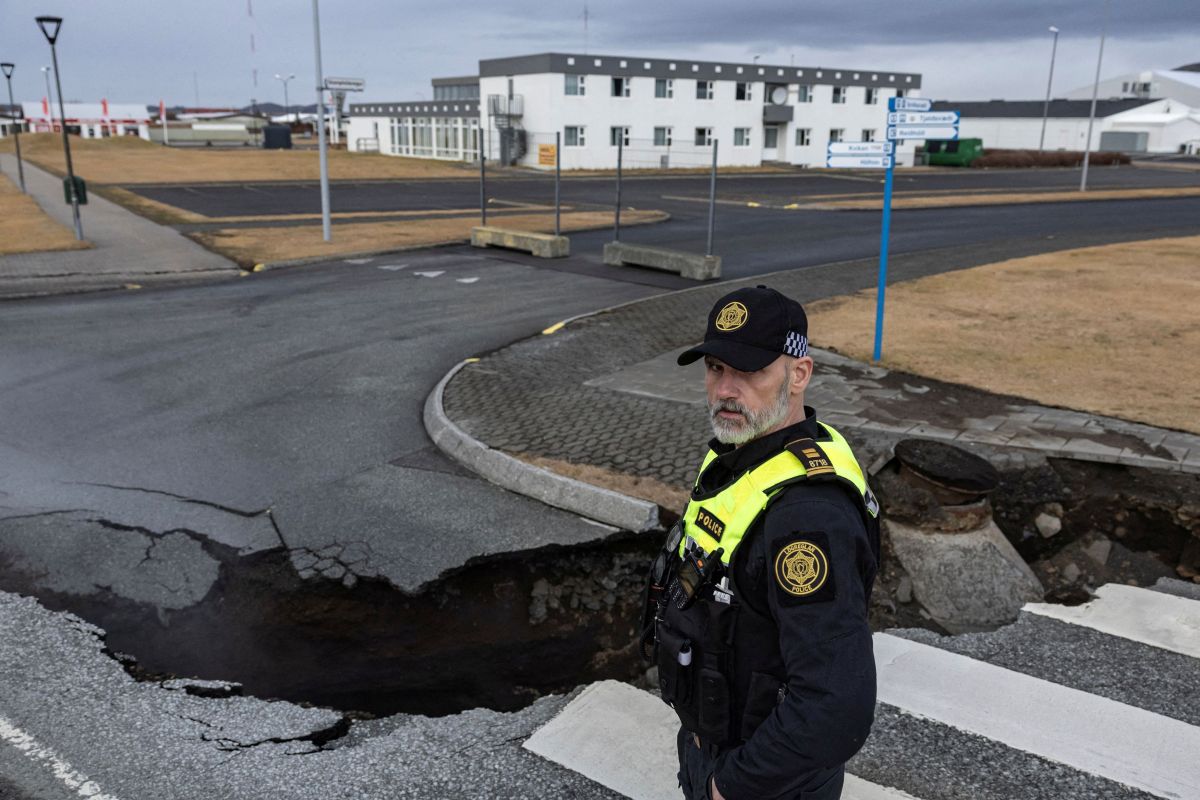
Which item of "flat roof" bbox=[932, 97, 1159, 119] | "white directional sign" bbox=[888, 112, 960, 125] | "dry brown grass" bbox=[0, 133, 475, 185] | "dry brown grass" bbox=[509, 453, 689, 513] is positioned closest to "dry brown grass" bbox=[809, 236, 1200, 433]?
"white directional sign" bbox=[888, 112, 960, 125]

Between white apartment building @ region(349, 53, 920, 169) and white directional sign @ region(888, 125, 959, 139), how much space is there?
127 feet

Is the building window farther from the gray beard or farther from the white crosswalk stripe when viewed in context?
the gray beard

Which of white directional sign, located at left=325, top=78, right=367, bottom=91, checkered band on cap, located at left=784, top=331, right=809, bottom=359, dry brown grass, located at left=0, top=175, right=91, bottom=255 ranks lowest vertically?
dry brown grass, located at left=0, top=175, right=91, bottom=255

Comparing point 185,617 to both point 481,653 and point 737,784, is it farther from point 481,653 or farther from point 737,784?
point 737,784

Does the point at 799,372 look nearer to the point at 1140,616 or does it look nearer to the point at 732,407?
the point at 732,407

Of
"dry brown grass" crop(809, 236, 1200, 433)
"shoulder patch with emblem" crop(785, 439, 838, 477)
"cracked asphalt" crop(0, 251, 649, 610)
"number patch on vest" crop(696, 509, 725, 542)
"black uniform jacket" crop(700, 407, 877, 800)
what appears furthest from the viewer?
"dry brown grass" crop(809, 236, 1200, 433)

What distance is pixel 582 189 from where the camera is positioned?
1494 inches

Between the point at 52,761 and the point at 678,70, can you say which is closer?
the point at 52,761

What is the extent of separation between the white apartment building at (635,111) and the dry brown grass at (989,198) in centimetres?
1555

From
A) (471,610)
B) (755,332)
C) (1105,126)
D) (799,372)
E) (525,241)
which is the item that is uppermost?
(1105,126)

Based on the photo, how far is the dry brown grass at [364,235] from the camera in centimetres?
1895

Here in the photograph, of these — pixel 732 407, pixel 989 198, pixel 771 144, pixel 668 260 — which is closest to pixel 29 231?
pixel 668 260

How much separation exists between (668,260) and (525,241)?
12.5 feet

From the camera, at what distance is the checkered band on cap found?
7.99 feet
